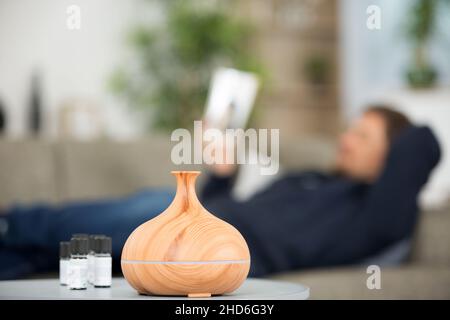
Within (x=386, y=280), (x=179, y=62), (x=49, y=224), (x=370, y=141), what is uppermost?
(x=179, y=62)

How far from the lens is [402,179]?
Result: 1774 millimetres

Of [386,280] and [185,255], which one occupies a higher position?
[185,255]

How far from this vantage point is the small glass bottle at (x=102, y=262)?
2.51 feet

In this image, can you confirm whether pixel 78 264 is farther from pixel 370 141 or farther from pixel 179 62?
pixel 179 62

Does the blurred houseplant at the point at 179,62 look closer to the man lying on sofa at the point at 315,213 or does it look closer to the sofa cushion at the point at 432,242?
the man lying on sofa at the point at 315,213

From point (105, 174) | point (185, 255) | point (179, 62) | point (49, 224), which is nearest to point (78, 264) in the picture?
point (185, 255)

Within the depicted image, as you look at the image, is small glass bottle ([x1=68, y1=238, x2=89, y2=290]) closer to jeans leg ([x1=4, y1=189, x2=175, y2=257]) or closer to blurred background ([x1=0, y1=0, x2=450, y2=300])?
jeans leg ([x1=4, y1=189, x2=175, y2=257])

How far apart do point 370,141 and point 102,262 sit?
1331mm

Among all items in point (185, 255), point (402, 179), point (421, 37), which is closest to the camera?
point (185, 255)

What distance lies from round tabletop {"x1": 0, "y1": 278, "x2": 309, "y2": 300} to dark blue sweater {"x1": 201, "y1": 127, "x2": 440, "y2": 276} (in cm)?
82

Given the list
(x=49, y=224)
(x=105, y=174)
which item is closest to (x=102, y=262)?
(x=49, y=224)

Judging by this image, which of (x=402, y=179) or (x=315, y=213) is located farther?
(x=315, y=213)

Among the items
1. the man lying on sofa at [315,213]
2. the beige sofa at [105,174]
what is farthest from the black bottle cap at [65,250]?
the beige sofa at [105,174]

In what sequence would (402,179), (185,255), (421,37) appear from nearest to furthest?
(185,255) → (402,179) → (421,37)
